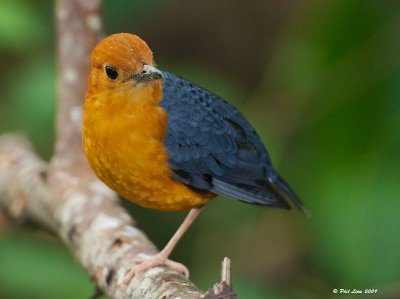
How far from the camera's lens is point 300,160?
5.70 meters

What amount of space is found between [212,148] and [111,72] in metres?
0.84

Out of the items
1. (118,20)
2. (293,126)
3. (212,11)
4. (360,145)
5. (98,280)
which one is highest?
(212,11)

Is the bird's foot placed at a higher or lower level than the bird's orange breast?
lower

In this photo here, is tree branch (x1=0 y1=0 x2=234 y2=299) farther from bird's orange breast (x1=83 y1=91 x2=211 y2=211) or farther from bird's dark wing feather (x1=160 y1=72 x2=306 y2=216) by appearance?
bird's dark wing feather (x1=160 y1=72 x2=306 y2=216)

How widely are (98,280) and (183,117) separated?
1.01 meters

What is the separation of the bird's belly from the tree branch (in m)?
0.32

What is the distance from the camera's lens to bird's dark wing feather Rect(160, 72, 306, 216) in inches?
179

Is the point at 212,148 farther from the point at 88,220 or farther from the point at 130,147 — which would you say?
the point at 88,220

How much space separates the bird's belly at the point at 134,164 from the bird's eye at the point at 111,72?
262 millimetres

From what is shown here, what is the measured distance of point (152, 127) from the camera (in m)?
4.40

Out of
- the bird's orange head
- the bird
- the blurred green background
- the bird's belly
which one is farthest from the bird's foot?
the blurred green background

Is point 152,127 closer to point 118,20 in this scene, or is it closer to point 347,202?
point 347,202

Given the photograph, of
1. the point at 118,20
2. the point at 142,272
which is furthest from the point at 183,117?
the point at 118,20

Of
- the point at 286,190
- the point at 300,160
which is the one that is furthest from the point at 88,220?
the point at 300,160
